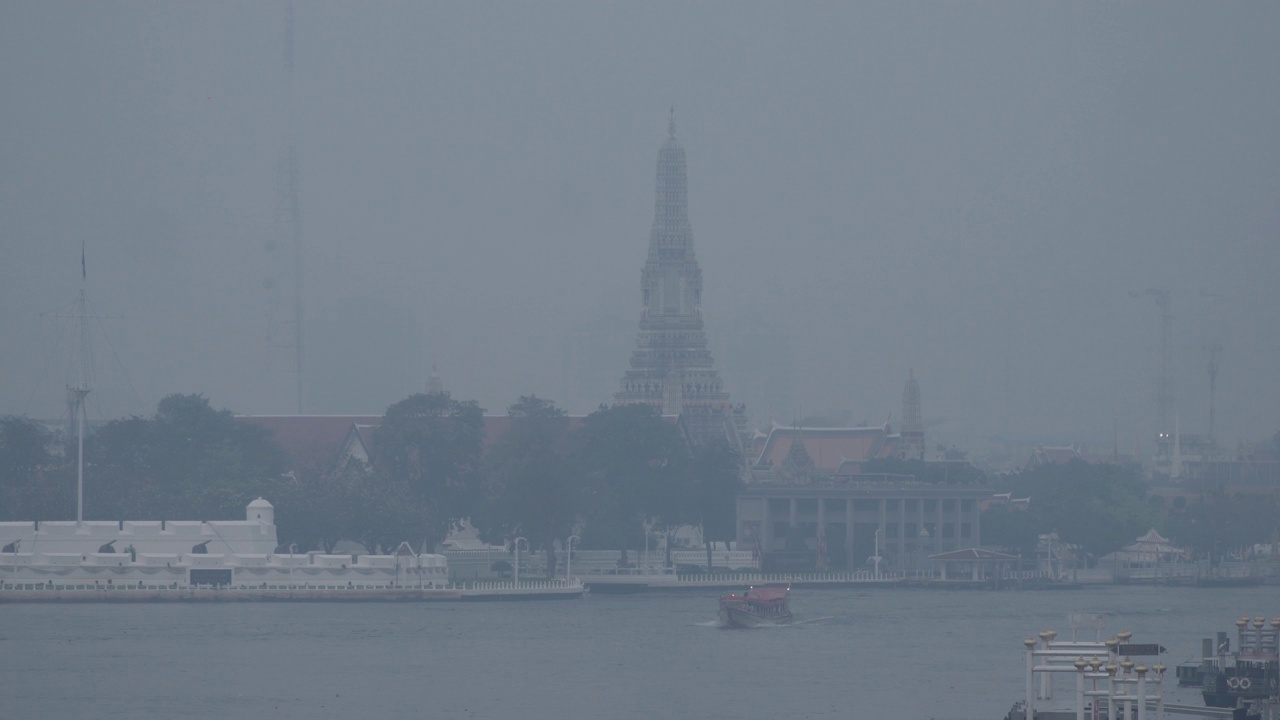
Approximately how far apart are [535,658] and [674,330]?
81899 millimetres

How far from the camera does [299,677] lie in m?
51.6

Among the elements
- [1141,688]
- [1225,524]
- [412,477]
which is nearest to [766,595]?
[412,477]

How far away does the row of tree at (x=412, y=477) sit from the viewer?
3359 inches

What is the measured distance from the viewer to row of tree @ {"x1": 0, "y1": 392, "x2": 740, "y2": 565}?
8531cm

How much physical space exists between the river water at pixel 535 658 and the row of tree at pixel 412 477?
8.28 meters

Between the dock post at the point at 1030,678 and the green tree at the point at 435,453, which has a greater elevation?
the green tree at the point at 435,453

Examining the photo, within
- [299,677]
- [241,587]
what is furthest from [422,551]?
[299,677]

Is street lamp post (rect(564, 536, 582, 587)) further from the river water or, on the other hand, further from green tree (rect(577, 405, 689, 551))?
the river water

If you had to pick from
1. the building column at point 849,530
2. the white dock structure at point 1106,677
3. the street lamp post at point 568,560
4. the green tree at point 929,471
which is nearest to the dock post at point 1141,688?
the white dock structure at point 1106,677

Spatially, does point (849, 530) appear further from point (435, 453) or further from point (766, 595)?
point (766, 595)

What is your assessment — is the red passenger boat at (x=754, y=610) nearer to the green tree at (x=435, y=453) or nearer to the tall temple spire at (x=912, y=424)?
the green tree at (x=435, y=453)

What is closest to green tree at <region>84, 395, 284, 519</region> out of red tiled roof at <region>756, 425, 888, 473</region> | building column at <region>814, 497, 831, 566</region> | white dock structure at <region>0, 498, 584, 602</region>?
white dock structure at <region>0, 498, 584, 602</region>

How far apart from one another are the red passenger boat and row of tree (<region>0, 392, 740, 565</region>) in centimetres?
1784

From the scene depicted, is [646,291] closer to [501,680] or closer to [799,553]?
[799,553]
